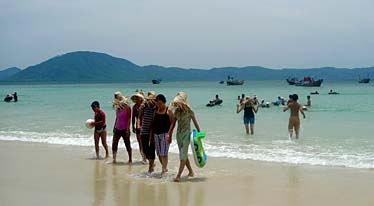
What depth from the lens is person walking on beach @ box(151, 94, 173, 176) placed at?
8.86 m

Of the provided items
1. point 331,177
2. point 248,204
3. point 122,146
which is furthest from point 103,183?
point 122,146

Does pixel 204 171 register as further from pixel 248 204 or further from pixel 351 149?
pixel 351 149

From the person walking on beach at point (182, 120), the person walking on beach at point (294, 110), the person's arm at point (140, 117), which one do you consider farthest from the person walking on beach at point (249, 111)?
the person walking on beach at point (182, 120)

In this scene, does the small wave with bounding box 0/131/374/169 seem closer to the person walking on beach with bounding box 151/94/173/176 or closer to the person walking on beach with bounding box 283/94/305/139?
the person walking on beach with bounding box 283/94/305/139

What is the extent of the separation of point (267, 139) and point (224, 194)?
8.21 metres

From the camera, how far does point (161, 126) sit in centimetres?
902

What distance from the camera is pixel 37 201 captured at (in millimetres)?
7488

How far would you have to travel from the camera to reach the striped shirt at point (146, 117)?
9477 mm

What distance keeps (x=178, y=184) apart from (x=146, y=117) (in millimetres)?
1547

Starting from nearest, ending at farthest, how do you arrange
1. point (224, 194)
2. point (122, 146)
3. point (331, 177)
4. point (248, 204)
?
point (248, 204), point (224, 194), point (331, 177), point (122, 146)

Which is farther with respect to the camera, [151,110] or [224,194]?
[151,110]

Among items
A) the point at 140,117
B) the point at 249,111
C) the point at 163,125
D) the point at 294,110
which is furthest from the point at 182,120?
the point at 249,111

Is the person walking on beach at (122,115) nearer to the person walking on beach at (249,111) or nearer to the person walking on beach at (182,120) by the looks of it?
the person walking on beach at (182,120)

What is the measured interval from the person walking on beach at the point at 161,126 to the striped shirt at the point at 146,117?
1.30 feet
